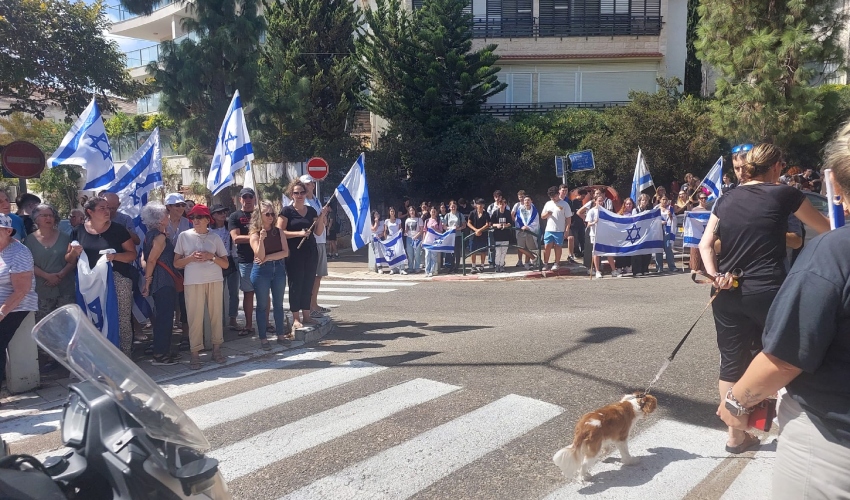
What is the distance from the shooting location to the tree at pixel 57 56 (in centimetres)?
1667

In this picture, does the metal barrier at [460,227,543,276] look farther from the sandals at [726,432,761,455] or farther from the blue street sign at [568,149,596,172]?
the sandals at [726,432,761,455]

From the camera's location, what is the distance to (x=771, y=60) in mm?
21766

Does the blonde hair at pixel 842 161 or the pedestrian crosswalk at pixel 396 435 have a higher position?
the blonde hair at pixel 842 161

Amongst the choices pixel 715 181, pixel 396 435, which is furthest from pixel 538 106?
pixel 396 435

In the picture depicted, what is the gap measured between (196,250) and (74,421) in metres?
5.15

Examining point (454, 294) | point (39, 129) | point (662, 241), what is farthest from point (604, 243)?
point (39, 129)

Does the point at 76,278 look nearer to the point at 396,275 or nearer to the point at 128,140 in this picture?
the point at 396,275

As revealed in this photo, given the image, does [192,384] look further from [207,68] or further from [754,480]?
[207,68]

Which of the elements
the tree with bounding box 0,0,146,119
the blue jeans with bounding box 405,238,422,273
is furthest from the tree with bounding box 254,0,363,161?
the blue jeans with bounding box 405,238,422,273

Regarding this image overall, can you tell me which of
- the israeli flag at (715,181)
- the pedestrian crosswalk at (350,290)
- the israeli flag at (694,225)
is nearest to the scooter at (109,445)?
the pedestrian crosswalk at (350,290)

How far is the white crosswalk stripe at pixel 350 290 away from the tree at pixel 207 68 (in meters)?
6.85

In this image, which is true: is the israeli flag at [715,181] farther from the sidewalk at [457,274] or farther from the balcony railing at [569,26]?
the balcony railing at [569,26]

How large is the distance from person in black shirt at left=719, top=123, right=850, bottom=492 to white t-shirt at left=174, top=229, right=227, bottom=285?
243 inches

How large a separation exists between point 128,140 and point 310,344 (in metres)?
A: 28.3
